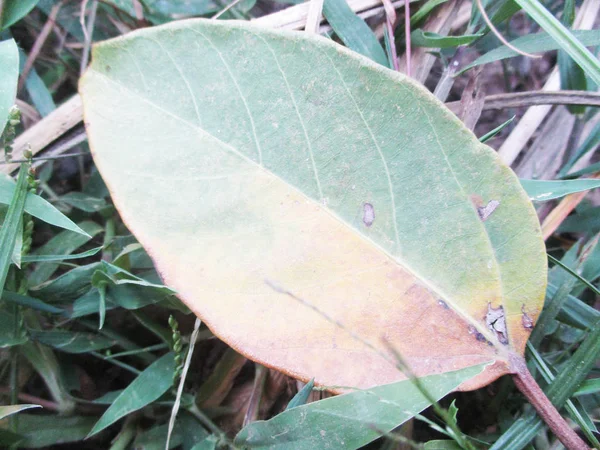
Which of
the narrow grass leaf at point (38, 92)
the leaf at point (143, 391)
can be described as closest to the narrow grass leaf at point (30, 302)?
the leaf at point (143, 391)

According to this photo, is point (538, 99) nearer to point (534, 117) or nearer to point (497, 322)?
point (534, 117)

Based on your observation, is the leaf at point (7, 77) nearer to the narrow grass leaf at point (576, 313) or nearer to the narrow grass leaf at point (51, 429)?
the narrow grass leaf at point (51, 429)

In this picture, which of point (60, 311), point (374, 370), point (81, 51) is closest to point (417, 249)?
point (374, 370)

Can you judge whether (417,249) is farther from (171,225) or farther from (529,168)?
(529,168)

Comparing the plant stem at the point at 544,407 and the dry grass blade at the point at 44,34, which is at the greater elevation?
the dry grass blade at the point at 44,34

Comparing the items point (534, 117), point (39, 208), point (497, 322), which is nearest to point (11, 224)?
point (39, 208)

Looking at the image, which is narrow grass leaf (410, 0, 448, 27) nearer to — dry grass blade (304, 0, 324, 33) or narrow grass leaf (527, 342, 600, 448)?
dry grass blade (304, 0, 324, 33)
